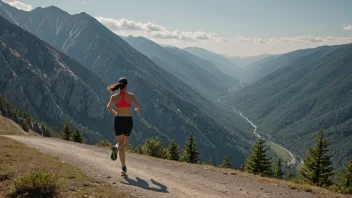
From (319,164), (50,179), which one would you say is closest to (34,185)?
(50,179)

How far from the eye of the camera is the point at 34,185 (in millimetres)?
8766

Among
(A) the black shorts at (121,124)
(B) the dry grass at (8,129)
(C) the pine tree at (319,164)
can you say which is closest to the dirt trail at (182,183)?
(A) the black shorts at (121,124)

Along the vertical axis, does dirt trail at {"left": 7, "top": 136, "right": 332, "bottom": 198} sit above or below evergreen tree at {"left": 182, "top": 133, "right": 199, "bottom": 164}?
above

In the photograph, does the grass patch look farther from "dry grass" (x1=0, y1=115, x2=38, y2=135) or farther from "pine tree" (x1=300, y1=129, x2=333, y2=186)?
"pine tree" (x1=300, y1=129, x2=333, y2=186)

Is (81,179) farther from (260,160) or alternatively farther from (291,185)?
(260,160)

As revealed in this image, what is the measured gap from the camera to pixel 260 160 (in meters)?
44.2

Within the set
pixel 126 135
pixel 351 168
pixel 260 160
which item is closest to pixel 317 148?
pixel 260 160

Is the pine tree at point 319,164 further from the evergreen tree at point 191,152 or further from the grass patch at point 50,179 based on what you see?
the grass patch at point 50,179

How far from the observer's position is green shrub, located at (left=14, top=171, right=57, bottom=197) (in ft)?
28.4

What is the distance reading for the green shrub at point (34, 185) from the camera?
867cm

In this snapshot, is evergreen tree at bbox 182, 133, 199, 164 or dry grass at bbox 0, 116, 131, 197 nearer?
dry grass at bbox 0, 116, 131, 197

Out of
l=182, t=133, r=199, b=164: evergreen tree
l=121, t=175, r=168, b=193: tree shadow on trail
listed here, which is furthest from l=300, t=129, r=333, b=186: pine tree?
l=121, t=175, r=168, b=193: tree shadow on trail

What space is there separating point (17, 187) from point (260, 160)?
40.1 m

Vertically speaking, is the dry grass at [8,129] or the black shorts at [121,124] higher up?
the black shorts at [121,124]
